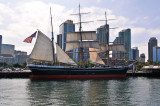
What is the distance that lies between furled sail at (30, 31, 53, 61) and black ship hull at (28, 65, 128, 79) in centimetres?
344

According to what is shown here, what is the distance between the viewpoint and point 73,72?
6262cm

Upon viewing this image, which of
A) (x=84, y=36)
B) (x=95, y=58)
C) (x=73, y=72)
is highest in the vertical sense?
(x=84, y=36)

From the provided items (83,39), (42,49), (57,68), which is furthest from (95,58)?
(42,49)

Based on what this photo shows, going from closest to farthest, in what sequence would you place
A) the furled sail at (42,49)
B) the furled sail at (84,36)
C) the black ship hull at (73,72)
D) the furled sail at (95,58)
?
the black ship hull at (73,72), the furled sail at (42,49), the furled sail at (95,58), the furled sail at (84,36)

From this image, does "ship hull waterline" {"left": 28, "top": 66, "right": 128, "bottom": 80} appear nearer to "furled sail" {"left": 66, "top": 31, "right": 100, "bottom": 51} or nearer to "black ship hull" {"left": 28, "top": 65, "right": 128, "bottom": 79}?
"black ship hull" {"left": 28, "top": 65, "right": 128, "bottom": 79}

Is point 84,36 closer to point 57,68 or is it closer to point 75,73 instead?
point 75,73

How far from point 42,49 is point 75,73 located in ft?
41.9

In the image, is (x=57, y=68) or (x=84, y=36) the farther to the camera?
(x=84, y=36)

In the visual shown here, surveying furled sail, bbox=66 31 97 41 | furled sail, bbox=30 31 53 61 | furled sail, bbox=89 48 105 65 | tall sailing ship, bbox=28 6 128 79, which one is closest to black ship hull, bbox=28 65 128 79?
tall sailing ship, bbox=28 6 128 79

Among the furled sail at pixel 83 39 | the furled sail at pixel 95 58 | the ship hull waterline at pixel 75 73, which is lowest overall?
the ship hull waterline at pixel 75 73

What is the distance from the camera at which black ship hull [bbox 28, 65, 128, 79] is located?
5953cm

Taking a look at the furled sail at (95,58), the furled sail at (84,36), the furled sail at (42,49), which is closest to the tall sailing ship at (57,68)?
the furled sail at (42,49)

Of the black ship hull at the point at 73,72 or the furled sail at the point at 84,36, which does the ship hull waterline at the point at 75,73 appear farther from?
the furled sail at the point at 84,36

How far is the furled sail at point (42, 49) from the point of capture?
198 ft
